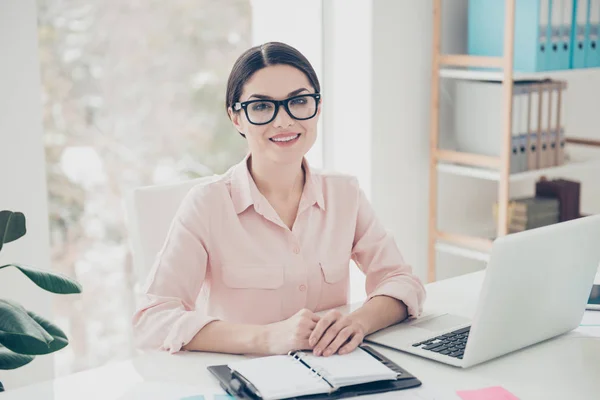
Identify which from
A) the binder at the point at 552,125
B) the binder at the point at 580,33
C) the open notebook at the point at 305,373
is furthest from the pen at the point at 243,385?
the binder at the point at 580,33

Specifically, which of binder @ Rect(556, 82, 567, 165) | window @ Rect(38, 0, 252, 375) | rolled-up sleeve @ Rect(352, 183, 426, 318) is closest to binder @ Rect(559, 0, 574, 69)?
binder @ Rect(556, 82, 567, 165)

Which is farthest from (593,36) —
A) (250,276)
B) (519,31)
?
(250,276)

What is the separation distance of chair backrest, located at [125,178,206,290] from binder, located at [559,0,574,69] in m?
1.87

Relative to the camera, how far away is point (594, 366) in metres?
1.46

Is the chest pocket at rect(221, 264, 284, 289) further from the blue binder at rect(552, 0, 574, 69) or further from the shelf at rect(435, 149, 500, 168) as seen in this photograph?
the blue binder at rect(552, 0, 574, 69)

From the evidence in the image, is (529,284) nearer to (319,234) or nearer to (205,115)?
(319,234)

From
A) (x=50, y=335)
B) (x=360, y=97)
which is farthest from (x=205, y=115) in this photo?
(x=50, y=335)

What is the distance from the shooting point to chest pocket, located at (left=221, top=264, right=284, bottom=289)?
1.75m

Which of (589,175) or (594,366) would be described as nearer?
(594,366)

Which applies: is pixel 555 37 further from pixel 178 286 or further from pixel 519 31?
pixel 178 286

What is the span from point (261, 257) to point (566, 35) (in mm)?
1912

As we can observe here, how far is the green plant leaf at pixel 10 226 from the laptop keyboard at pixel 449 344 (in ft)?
2.64

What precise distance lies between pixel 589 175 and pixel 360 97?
1.34 metres

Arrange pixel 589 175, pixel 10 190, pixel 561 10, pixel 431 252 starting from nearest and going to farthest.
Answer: pixel 10 190 → pixel 561 10 → pixel 431 252 → pixel 589 175
